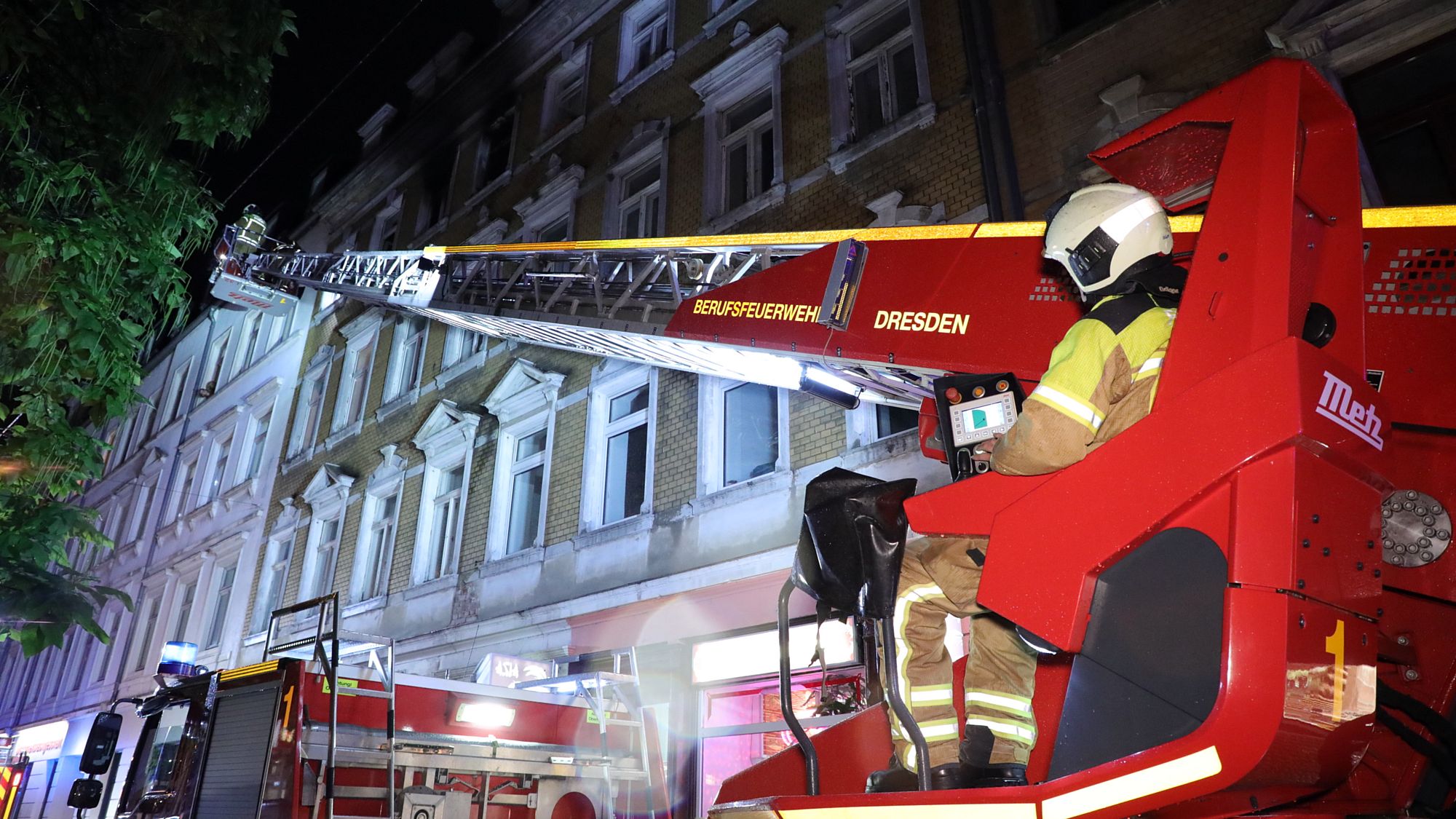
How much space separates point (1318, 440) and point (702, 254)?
4231mm

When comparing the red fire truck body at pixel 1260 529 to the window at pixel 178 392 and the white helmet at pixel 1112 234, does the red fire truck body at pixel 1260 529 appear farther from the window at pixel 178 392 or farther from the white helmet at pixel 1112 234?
the window at pixel 178 392

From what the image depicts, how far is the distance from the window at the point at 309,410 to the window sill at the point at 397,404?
2749 millimetres

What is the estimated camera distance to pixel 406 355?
1616 cm

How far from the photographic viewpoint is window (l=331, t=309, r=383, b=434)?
1684 cm

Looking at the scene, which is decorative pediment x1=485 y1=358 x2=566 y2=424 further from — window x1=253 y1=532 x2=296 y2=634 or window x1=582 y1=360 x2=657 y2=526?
window x1=253 y1=532 x2=296 y2=634

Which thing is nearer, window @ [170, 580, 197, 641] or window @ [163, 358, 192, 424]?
window @ [170, 580, 197, 641]

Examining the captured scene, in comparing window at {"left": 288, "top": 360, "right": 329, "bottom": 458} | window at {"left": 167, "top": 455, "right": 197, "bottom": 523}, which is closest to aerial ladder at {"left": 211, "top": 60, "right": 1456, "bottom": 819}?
window at {"left": 288, "top": 360, "right": 329, "bottom": 458}

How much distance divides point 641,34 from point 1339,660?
46.9 feet

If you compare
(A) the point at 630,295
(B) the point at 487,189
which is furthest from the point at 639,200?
(A) the point at 630,295

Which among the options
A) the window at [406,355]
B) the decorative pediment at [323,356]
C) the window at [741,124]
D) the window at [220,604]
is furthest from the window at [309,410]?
the window at [741,124]

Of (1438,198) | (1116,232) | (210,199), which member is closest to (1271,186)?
(1116,232)

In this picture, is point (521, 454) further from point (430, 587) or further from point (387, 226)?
point (387, 226)

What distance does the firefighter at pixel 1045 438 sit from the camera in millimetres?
2135

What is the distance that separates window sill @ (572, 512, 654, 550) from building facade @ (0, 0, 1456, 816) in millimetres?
48
